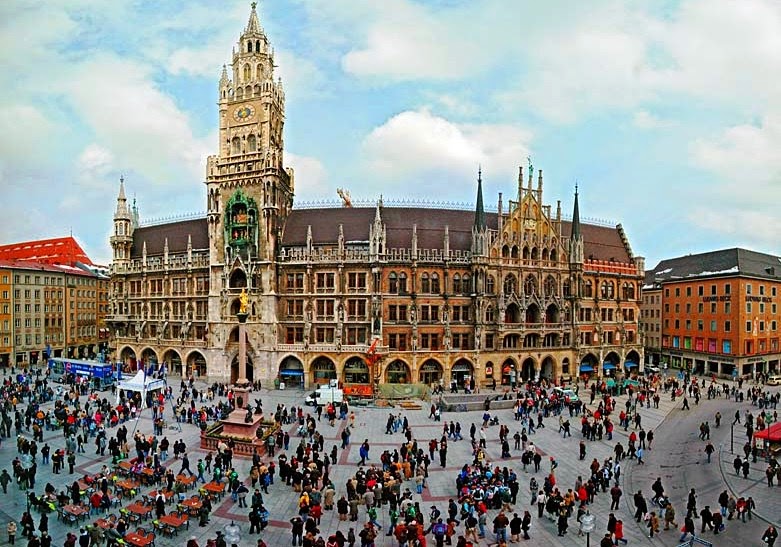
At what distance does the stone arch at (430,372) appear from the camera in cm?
5647

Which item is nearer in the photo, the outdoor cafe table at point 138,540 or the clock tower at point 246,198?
the outdoor cafe table at point 138,540

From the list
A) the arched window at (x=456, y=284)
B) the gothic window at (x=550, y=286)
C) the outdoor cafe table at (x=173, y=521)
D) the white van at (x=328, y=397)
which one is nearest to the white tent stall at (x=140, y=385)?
the white van at (x=328, y=397)

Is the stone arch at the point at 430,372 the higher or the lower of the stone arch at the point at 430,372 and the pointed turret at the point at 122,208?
the lower

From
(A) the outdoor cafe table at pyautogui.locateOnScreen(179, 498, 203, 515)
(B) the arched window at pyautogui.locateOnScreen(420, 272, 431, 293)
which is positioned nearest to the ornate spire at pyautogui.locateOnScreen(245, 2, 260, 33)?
(B) the arched window at pyautogui.locateOnScreen(420, 272, 431, 293)

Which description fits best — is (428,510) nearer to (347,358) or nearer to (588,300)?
(347,358)

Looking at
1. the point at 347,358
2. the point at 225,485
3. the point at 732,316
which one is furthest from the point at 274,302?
the point at 732,316

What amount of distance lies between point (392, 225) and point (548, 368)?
89.4ft

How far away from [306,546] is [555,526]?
39.8ft

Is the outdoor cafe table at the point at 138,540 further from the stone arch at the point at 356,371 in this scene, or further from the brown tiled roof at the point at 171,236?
the brown tiled roof at the point at 171,236

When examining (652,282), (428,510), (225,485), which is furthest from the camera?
(652,282)

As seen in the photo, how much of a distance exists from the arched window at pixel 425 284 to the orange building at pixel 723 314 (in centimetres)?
4574

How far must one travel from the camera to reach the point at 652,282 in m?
83.0

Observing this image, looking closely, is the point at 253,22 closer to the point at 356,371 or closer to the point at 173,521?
the point at 356,371

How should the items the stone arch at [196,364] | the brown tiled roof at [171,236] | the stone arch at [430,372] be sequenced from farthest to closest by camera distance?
1. the brown tiled roof at [171,236]
2. the stone arch at [196,364]
3. the stone arch at [430,372]
